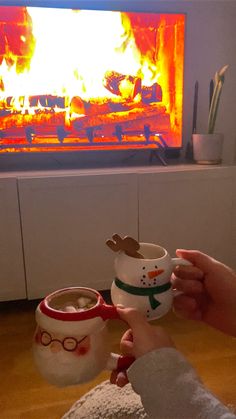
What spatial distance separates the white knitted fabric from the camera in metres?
0.83

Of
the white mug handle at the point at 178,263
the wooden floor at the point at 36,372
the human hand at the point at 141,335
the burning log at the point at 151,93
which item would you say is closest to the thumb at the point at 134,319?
the human hand at the point at 141,335

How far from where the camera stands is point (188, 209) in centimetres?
175

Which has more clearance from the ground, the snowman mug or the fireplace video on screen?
the fireplace video on screen

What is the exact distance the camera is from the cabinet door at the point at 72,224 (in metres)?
1.60

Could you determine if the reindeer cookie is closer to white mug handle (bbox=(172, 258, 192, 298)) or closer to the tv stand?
white mug handle (bbox=(172, 258, 192, 298))

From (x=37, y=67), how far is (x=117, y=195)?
709 mm

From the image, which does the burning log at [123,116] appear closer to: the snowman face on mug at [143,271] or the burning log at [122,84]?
the burning log at [122,84]

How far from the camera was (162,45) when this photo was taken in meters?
1.85

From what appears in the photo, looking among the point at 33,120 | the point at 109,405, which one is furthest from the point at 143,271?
the point at 33,120

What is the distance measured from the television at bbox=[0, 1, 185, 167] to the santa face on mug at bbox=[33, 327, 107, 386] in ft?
4.65

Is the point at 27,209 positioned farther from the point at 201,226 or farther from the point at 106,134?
the point at 201,226

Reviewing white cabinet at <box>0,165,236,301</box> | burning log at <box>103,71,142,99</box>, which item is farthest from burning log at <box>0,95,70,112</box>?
white cabinet at <box>0,165,236,301</box>

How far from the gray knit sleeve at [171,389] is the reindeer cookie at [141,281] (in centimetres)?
8

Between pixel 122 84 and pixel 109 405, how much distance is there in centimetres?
143
